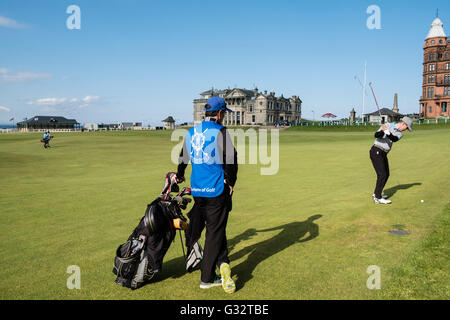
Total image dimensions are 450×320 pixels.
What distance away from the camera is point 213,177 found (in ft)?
15.3

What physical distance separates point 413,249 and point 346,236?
48.8 inches

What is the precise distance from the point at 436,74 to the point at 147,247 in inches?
4295

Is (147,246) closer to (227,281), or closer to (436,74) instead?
(227,281)

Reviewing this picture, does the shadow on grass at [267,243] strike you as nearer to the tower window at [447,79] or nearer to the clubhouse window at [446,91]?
A: the clubhouse window at [446,91]

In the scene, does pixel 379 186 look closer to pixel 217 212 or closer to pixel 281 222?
pixel 281 222

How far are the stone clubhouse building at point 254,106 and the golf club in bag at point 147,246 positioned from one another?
118317 mm

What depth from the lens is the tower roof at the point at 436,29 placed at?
90.1 meters

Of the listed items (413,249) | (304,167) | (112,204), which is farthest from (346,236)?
(304,167)

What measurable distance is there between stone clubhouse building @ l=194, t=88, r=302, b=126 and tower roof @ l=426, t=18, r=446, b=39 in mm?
55389

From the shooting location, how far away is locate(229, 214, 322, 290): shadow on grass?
519cm
